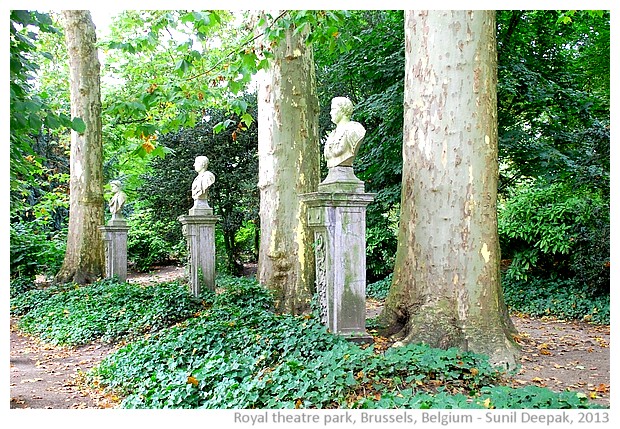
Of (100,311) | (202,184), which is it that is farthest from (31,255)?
(202,184)

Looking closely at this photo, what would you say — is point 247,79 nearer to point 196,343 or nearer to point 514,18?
point 196,343

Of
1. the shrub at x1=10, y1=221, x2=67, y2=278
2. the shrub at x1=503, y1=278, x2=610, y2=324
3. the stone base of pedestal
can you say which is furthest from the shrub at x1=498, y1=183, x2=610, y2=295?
the shrub at x1=10, y1=221, x2=67, y2=278

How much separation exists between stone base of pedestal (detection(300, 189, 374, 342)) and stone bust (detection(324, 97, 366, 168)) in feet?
1.18

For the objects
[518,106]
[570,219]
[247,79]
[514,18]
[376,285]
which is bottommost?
[376,285]

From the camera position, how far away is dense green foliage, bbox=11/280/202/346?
7.57 meters

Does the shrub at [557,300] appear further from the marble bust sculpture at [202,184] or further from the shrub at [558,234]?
the marble bust sculpture at [202,184]

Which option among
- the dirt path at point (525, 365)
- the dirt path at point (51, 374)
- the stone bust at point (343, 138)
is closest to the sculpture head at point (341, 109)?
the stone bust at point (343, 138)

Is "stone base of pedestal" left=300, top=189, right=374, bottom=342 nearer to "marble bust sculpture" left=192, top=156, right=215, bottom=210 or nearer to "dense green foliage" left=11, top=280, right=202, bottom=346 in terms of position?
"dense green foliage" left=11, top=280, right=202, bottom=346

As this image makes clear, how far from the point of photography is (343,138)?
541 cm

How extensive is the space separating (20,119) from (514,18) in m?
9.75

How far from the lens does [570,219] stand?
8.99 meters

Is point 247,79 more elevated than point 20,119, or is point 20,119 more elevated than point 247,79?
point 247,79

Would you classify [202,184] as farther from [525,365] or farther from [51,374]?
[525,365]
